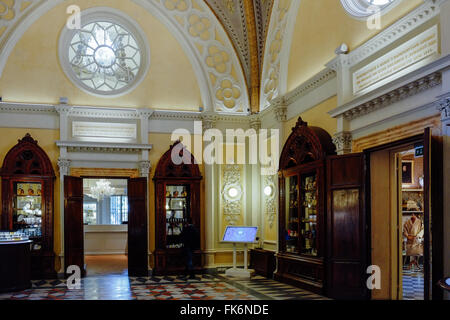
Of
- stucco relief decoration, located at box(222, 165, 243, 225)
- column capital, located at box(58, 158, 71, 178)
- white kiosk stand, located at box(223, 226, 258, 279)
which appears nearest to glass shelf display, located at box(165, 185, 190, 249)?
stucco relief decoration, located at box(222, 165, 243, 225)

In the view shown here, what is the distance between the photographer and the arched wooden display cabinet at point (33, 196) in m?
11.6

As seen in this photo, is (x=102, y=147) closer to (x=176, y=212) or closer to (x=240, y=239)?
(x=176, y=212)

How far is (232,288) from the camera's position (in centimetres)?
989

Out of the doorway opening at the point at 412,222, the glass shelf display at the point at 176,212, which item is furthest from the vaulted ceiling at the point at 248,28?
the doorway opening at the point at 412,222

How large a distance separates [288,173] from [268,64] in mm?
3652

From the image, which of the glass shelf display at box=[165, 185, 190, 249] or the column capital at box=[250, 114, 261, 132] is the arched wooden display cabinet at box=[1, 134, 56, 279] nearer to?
the glass shelf display at box=[165, 185, 190, 249]

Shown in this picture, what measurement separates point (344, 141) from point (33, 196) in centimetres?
802

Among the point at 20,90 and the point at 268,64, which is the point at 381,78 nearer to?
the point at 268,64

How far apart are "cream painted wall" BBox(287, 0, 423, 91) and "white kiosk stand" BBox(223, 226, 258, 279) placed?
12.4 feet

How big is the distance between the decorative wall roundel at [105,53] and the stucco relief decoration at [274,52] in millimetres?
3382

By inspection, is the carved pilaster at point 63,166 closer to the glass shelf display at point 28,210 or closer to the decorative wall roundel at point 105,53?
the glass shelf display at point 28,210

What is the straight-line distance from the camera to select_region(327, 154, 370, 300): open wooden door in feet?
25.3

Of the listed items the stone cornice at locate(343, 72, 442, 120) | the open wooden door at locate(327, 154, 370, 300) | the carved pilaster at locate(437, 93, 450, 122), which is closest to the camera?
the carved pilaster at locate(437, 93, 450, 122)
